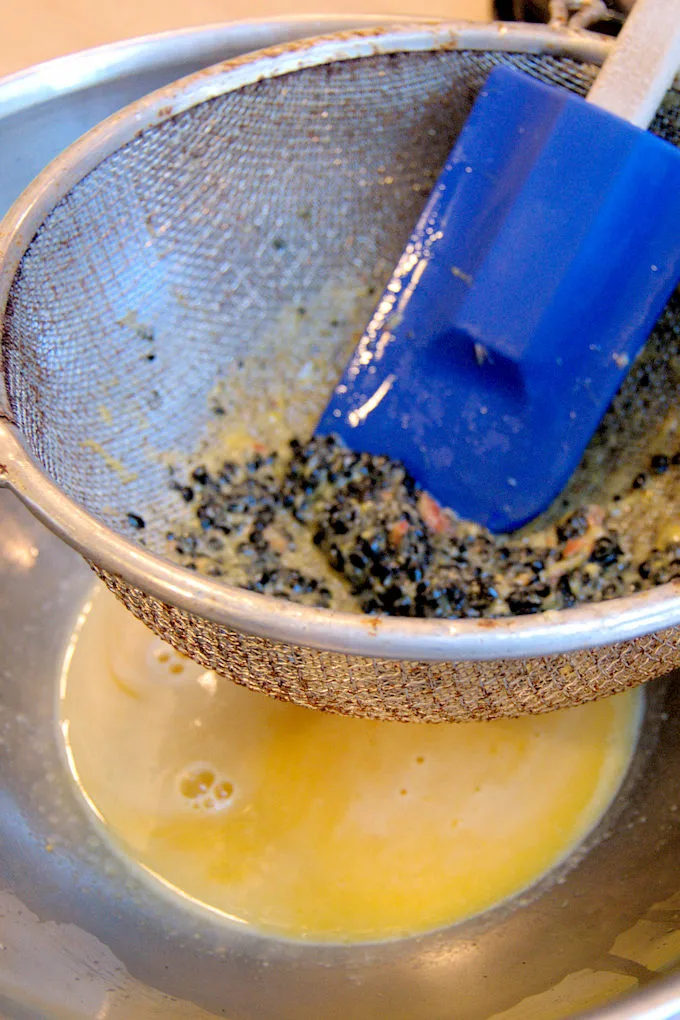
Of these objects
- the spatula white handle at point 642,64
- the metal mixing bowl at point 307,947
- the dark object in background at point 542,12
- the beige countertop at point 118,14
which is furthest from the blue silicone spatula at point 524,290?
the beige countertop at point 118,14

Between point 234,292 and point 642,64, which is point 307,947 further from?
point 642,64

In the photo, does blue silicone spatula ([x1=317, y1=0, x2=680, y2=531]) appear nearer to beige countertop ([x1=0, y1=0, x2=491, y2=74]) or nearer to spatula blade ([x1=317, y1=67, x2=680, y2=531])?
spatula blade ([x1=317, y1=67, x2=680, y2=531])

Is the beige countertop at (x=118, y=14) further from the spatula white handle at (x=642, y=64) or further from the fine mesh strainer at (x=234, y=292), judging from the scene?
the spatula white handle at (x=642, y=64)

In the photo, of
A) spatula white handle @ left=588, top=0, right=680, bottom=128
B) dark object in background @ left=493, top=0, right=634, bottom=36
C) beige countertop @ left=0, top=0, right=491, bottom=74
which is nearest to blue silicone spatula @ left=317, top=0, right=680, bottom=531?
spatula white handle @ left=588, top=0, right=680, bottom=128

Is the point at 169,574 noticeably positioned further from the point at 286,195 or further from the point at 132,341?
the point at 286,195

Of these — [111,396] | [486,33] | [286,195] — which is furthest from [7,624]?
[486,33]

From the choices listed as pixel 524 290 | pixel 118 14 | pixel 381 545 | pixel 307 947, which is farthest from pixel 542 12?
pixel 307 947
